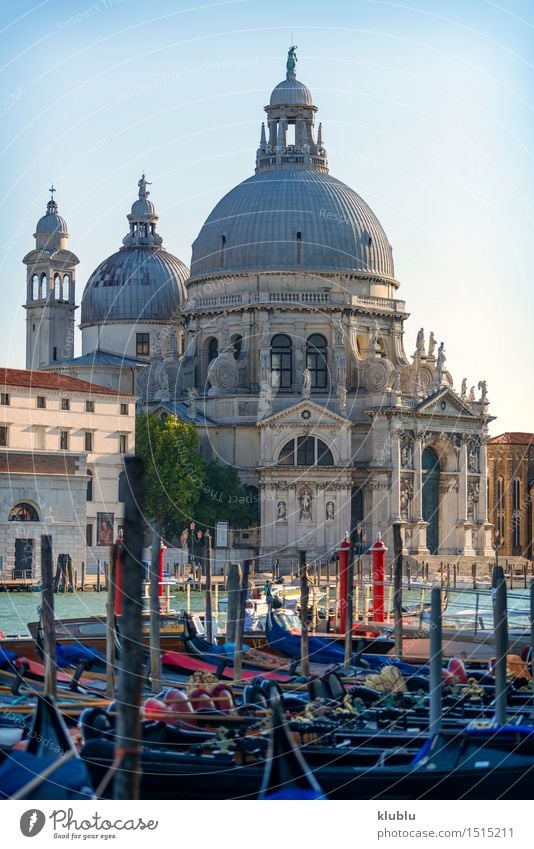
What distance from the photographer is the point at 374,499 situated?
66.6 meters

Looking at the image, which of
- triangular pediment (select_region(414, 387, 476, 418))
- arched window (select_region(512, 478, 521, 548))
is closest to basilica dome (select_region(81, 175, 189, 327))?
triangular pediment (select_region(414, 387, 476, 418))

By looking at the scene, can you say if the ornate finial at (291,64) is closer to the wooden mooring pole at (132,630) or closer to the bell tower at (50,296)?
the bell tower at (50,296)

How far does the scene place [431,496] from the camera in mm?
70312

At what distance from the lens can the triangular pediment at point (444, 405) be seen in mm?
68438

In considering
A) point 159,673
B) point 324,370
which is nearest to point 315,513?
point 324,370

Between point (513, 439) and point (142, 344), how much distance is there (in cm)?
1563

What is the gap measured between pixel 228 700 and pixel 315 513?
4155cm

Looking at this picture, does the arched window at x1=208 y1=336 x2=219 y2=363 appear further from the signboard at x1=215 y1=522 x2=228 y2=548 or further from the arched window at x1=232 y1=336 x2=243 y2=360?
the signboard at x1=215 y1=522 x2=228 y2=548

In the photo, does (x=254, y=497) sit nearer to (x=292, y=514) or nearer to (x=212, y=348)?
(x=292, y=514)

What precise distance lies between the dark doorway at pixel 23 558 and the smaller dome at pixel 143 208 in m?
29.7

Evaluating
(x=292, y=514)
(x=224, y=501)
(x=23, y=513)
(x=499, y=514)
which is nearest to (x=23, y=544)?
(x=23, y=513)

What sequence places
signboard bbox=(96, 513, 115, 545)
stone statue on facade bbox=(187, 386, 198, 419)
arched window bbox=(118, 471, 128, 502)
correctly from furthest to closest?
stone statue on facade bbox=(187, 386, 198, 419) < signboard bbox=(96, 513, 115, 545) < arched window bbox=(118, 471, 128, 502)

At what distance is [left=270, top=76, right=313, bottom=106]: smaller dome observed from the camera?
7131 centimetres
